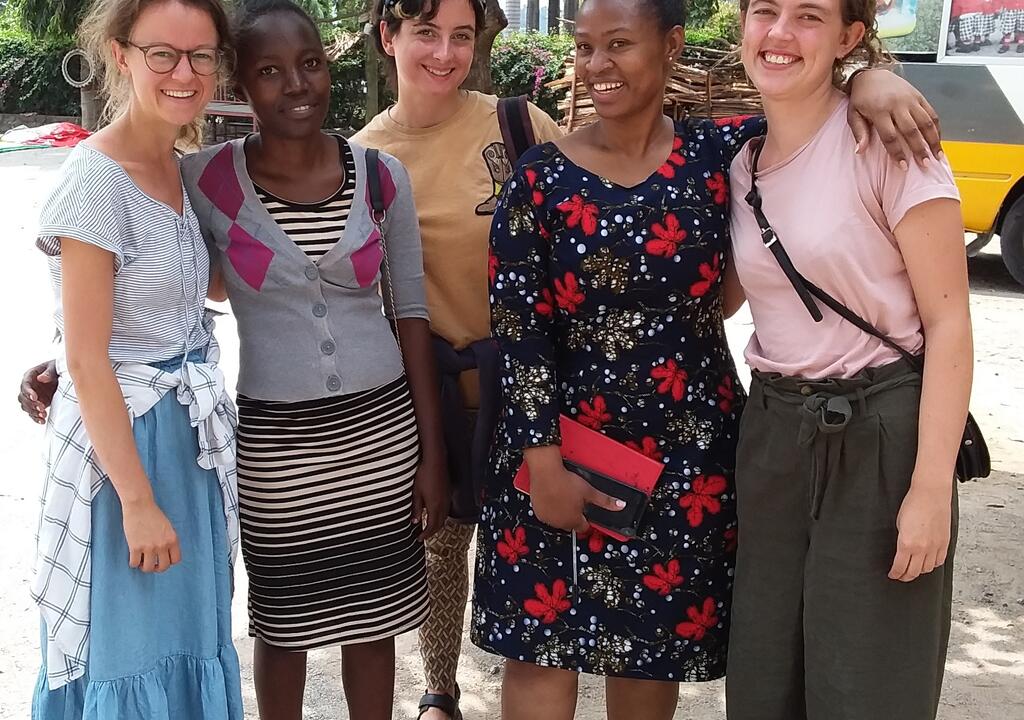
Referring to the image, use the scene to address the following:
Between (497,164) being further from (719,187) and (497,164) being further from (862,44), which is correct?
(862,44)

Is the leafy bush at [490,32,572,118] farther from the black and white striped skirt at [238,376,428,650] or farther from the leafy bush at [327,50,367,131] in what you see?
the black and white striped skirt at [238,376,428,650]

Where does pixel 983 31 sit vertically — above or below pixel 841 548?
above

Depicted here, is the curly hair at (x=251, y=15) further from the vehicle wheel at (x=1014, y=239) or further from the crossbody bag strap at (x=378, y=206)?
the vehicle wheel at (x=1014, y=239)

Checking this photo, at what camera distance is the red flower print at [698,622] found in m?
2.33

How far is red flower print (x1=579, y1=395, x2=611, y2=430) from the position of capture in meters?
2.29

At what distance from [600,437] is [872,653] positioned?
0.69 m

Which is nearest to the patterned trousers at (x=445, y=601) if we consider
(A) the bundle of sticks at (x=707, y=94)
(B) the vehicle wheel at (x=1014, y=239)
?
(B) the vehicle wheel at (x=1014, y=239)

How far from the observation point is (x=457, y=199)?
8.96ft

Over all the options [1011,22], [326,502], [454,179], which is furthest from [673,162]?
[1011,22]

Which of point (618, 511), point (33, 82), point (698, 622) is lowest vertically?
point (33, 82)

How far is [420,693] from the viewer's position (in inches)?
137

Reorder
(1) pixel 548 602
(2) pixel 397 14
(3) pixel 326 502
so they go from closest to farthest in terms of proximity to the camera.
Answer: (1) pixel 548 602, (3) pixel 326 502, (2) pixel 397 14

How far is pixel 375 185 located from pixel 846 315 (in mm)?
1121

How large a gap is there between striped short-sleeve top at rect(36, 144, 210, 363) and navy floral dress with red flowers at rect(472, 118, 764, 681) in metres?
0.65
